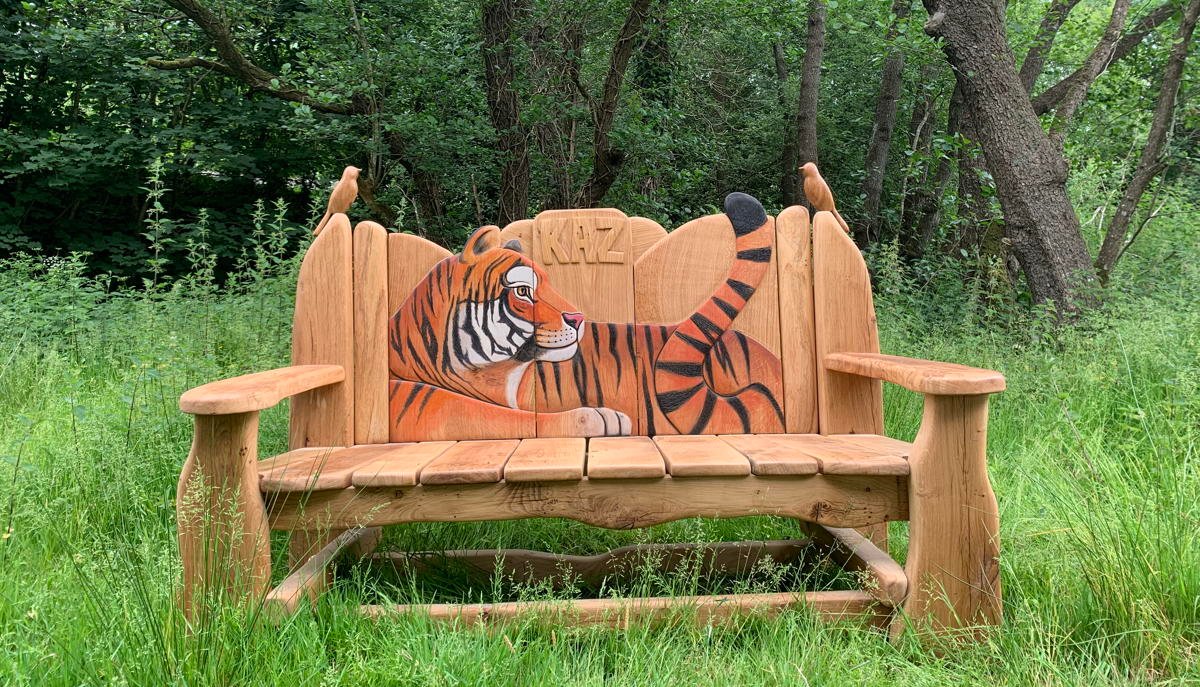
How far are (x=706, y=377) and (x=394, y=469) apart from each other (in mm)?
941

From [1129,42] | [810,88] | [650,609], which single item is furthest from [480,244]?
[1129,42]

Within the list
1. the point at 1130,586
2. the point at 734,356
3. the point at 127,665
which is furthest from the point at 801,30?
the point at 127,665

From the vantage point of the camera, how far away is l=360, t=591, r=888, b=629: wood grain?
1591mm

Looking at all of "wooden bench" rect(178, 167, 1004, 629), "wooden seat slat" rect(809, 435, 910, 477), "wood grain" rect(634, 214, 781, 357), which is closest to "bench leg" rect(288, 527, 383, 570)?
"wooden bench" rect(178, 167, 1004, 629)

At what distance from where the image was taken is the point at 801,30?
8773 mm

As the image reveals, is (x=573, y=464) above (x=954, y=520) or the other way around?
above

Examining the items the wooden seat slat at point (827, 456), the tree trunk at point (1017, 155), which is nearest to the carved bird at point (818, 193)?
the wooden seat slat at point (827, 456)

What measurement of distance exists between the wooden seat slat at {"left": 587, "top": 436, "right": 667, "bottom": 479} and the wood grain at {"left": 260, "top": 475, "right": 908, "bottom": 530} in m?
0.04

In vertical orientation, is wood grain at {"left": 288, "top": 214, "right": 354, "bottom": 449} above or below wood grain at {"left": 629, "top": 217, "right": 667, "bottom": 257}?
below

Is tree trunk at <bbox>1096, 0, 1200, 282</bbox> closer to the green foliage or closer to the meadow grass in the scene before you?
the green foliage

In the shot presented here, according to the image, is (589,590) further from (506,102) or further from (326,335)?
(506,102)

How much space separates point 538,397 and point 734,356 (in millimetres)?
591

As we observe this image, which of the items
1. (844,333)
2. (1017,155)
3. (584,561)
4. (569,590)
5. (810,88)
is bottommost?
(584,561)

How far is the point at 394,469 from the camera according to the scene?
161cm
